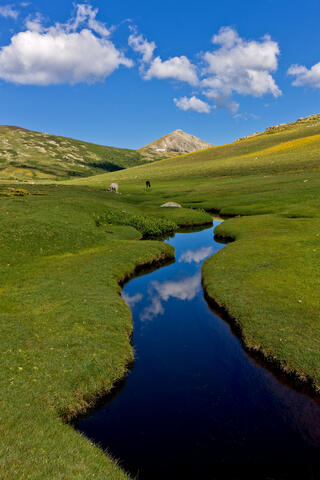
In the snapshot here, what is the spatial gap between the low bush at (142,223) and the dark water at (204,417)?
32.4 m

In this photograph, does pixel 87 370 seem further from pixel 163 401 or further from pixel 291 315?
pixel 291 315

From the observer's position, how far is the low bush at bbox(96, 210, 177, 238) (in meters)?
52.1

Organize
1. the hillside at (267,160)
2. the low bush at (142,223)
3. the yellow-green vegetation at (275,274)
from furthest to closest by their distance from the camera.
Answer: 1. the hillside at (267,160)
2. the low bush at (142,223)
3. the yellow-green vegetation at (275,274)

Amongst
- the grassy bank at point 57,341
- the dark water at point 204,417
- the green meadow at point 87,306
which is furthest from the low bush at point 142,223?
the dark water at point 204,417

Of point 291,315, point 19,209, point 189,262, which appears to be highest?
point 19,209

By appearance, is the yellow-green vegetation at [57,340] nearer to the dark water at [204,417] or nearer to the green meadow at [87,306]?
the green meadow at [87,306]

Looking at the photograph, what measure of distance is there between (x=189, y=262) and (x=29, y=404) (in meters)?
27.5

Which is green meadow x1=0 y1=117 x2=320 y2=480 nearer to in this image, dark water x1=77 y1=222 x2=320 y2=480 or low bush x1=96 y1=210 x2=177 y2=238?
low bush x1=96 y1=210 x2=177 y2=238

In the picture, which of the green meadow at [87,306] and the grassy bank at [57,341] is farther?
the green meadow at [87,306]

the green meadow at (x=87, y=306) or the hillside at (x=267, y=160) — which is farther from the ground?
the hillside at (x=267, y=160)

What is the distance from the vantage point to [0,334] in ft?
56.6

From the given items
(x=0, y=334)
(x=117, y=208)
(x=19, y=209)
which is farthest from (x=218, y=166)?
(x=0, y=334)

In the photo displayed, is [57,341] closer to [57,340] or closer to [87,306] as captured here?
[57,340]

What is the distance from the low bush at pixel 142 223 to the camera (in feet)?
171
